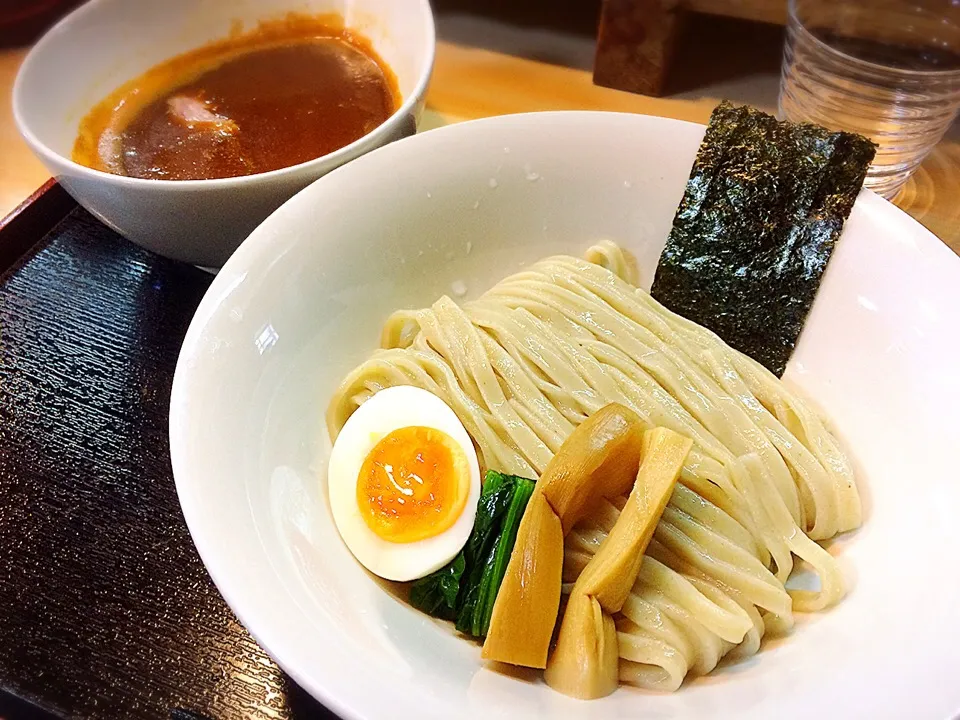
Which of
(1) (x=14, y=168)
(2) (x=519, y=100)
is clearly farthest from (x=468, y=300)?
(1) (x=14, y=168)

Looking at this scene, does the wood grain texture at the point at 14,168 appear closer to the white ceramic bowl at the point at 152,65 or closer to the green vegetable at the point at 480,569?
the white ceramic bowl at the point at 152,65

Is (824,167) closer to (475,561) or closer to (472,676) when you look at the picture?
(475,561)

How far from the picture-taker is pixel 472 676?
131 cm

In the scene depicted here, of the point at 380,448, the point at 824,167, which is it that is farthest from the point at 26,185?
the point at 824,167

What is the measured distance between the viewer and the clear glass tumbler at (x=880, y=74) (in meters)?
2.25

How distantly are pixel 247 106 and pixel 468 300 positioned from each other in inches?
37.9

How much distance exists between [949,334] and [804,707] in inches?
32.1

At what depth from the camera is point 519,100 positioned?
277 centimetres

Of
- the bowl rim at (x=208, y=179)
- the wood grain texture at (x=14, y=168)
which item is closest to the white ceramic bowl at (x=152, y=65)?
the bowl rim at (x=208, y=179)

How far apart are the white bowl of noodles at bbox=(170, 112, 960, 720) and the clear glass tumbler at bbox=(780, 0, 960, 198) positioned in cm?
77

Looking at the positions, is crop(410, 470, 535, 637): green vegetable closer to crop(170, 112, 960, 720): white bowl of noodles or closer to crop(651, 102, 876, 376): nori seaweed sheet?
crop(170, 112, 960, 720): white bowl of noodles

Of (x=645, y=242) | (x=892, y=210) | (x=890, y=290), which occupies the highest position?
(x=892, y=210)

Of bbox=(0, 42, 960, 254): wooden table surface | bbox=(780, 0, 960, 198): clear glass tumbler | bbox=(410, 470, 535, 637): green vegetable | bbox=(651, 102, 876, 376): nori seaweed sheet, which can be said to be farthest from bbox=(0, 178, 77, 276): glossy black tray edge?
bbox=(780, 0, 960, 198): clear glass tumbler

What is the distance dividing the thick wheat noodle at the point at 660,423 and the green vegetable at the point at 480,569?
12 cm
